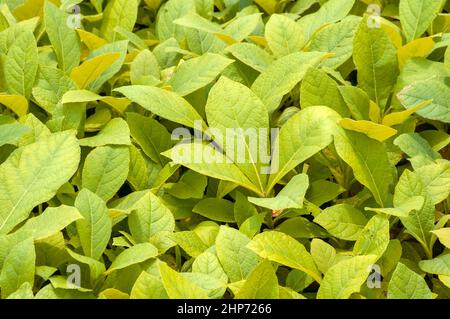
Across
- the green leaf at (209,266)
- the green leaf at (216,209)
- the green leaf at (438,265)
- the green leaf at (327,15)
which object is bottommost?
the green leaf at (438,265)

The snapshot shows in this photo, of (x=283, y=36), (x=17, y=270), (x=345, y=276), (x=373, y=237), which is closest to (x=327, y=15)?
(x=283, y=36)

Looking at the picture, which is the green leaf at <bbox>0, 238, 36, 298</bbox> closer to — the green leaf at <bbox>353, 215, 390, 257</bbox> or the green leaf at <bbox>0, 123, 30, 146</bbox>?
the green leaf at <bbox>0, 123, 30, 146</bbox>

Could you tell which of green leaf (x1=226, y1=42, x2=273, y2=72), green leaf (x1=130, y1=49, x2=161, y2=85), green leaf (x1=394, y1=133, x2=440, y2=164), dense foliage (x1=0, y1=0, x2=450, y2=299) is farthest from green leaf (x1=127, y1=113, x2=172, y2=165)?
green leaf (x1=394, y1=133, x2=440, y2=164)

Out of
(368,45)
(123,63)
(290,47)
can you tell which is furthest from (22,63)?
Result: (368,45)

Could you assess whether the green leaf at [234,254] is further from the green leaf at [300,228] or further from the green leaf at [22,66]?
the green leaf at [22,66]

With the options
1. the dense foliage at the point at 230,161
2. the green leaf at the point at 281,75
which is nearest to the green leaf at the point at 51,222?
the dense foliage at the point at 230,161

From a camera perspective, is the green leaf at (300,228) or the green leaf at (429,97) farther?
the green leaf at (429,97)

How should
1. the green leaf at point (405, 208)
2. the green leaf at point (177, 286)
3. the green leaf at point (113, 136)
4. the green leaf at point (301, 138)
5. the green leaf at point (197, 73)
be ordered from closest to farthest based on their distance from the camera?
the green leaf at point (177, 286)
the green leaf at point (405, 208)
the green leaf at point (301, 138)
the green leaf at point (113, 136)
the green leaf at point (197, 73)
